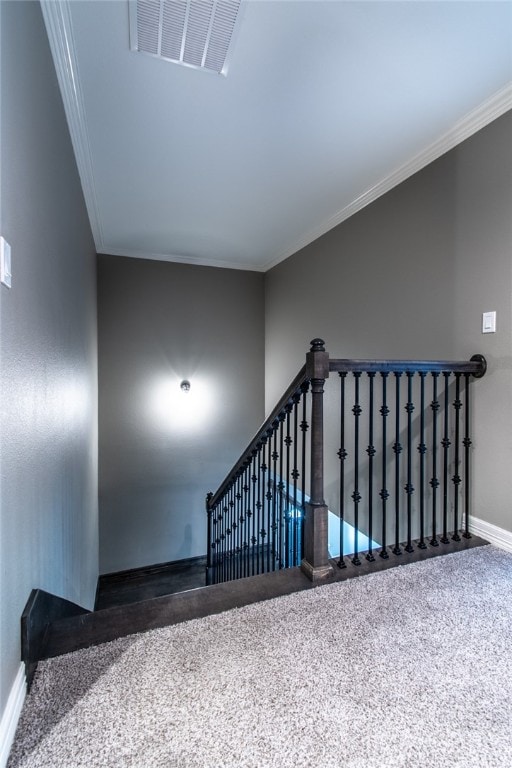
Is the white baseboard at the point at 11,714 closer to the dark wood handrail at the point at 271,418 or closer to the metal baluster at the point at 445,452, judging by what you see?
the dark wood handrail at the point at 271,418

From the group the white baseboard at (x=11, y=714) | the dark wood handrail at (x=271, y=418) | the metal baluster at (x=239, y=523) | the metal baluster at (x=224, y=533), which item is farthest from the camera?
the metal baluster at (x=224, y=533)

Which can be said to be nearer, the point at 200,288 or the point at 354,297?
the point at 354,297

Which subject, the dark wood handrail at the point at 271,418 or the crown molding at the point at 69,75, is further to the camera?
the dark wood handrail at the point at 271,418

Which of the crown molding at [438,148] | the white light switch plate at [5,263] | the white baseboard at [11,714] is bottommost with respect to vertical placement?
the white baseboard at [11,714]

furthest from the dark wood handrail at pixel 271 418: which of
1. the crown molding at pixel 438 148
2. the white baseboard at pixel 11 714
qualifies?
the crown molding at pixel 438 148

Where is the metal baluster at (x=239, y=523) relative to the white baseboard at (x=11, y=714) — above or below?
below

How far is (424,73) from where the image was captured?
5.93ft

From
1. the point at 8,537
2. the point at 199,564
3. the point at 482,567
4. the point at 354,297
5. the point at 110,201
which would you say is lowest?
the point at 199,564

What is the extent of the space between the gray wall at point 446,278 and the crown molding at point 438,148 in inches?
1.7

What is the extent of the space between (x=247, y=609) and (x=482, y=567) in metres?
1.16

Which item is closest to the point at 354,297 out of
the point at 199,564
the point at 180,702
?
the point at 180,702

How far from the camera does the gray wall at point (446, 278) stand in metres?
1.97

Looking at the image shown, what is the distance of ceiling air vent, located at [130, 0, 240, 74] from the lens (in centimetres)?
149

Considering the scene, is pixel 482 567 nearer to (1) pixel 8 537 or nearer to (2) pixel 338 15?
(1) pixel 8 537
